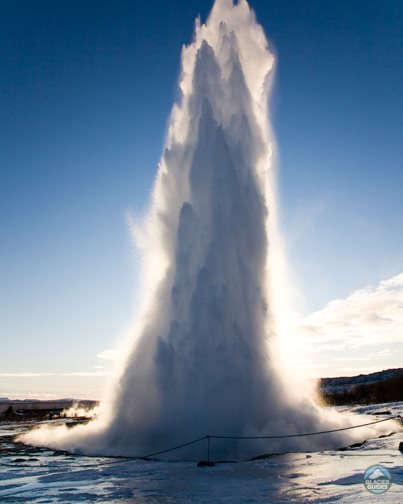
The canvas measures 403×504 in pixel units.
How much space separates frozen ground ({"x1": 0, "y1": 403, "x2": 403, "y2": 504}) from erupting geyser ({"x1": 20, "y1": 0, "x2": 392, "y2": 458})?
2.50 meters

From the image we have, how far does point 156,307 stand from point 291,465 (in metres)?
10.9

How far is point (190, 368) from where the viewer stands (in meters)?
18.8

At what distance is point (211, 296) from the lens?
783 inches

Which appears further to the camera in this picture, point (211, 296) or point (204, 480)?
point (211, 296)

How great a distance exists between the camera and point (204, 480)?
11.2 m

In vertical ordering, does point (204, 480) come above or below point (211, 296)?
below

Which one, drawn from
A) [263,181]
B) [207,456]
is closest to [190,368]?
[207,456]

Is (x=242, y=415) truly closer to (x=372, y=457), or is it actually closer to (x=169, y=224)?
(x=372, y=457)

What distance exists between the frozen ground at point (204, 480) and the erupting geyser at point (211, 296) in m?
2.50

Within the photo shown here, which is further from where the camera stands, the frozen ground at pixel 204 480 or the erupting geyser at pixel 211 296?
the erupting geyser at pixel 211 296

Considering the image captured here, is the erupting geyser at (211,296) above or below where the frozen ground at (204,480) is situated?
above

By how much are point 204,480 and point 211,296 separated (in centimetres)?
938

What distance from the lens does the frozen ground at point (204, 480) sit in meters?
9.15

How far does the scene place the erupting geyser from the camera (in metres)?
18.0
